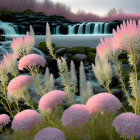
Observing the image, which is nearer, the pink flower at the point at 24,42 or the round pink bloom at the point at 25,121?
the round pink bloom at the point at 25,121

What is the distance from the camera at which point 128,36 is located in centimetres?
103

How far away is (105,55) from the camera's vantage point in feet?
4.06

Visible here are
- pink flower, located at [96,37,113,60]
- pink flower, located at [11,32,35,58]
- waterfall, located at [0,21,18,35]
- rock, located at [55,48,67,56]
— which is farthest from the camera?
waterfall, located at [0,21,18,35]

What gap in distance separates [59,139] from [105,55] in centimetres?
59

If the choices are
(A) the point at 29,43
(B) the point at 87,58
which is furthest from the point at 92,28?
(A) the point at 29,43

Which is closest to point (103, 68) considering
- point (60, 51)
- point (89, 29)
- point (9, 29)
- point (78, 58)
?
point (78, 58)

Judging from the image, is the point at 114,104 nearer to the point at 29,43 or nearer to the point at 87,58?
the point at 29,43

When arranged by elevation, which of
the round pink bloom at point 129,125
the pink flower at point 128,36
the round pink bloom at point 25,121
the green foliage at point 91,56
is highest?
the pink flower at point 128,36

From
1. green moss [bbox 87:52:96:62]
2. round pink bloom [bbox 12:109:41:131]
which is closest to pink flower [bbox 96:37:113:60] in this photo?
round pink bloom [bbox 12:109:41:131]

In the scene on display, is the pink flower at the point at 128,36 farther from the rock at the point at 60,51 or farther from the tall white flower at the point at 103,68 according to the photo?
the rock at the point at 60,51

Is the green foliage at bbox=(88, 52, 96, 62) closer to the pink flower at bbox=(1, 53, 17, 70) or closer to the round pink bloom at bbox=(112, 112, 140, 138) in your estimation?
the pink flower at bbox=(1, 53, 17, 70)

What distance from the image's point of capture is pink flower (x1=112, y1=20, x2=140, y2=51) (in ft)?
3.32

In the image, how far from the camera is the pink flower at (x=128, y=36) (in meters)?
1.01

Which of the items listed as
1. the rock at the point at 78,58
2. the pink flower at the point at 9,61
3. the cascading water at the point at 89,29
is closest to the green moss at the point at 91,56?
the rock at the point at 78,58
